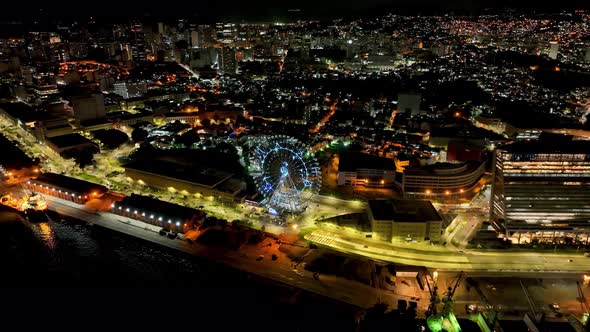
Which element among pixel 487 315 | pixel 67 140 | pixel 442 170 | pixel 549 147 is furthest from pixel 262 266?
pixel 67 140

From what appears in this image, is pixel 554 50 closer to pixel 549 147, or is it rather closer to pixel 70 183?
pixel 549 147

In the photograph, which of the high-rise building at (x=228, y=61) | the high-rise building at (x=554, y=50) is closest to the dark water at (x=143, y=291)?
the high-rise building at (x=228, y=61)

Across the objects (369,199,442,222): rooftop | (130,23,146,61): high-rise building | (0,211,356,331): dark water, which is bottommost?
(0,211,356,331): dark water

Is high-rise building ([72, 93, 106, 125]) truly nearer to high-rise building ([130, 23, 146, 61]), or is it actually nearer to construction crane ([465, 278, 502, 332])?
high-rise building ([130, 23, 146, 61])

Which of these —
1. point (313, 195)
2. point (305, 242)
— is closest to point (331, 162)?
point (313, 195)

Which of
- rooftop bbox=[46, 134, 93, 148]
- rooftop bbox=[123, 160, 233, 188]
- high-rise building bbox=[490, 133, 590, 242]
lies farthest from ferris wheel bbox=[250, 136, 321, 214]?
rooftop bbox=[46, 134, 93, 148]

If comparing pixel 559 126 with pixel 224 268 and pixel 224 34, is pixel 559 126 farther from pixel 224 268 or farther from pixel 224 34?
pixel 224 34

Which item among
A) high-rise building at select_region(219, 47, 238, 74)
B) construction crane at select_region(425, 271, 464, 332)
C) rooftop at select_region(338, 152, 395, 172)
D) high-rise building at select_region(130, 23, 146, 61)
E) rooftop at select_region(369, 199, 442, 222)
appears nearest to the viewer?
construction crane at select_region(425, 271, 464, 332)
